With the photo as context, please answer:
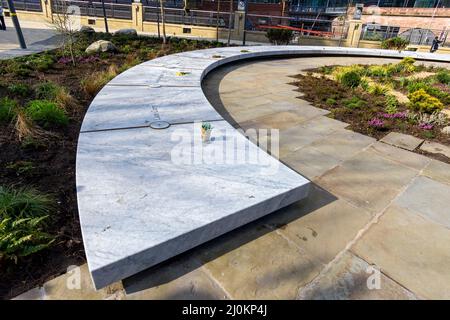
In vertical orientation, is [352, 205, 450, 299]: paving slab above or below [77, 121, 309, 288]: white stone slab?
below

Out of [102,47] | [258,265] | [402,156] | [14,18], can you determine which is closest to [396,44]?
[402,156]

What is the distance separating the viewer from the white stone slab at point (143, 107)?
4031 mm

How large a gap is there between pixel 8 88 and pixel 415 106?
862 centimetres

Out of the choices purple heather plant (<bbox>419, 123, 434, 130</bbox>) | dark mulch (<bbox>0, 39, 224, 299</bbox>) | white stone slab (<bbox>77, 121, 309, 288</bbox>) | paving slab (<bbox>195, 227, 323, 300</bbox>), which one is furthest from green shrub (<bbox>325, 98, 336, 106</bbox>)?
dark mulch (<bbox>0, 39, 224, 299</bbox>)

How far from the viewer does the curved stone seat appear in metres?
1.99

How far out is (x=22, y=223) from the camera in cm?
226

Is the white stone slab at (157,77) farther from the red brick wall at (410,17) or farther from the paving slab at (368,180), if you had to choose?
the red brick wall at (410,17)

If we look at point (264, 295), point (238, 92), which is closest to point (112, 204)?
point (264, 295)

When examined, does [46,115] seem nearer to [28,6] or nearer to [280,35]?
[280,35]

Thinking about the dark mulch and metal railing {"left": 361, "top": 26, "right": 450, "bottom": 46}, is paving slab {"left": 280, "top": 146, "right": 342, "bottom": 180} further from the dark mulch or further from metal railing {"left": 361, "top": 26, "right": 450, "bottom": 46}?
metal railing {"left": 361, "top": 26, "right": 450, "bottom": 46}

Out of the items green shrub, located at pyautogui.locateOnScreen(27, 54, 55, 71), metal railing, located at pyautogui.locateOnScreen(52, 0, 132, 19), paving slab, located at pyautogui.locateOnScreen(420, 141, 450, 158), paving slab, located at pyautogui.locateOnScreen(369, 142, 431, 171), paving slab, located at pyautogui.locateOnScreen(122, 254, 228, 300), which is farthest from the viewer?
metal railing, located at pyautogui.locateOnScreen(52, 0, 132, 19)

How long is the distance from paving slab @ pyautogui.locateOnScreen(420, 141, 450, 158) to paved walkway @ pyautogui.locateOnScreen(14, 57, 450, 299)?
418mm

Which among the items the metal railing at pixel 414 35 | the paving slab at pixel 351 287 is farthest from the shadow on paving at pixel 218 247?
the metal railing at pixel 414 35
